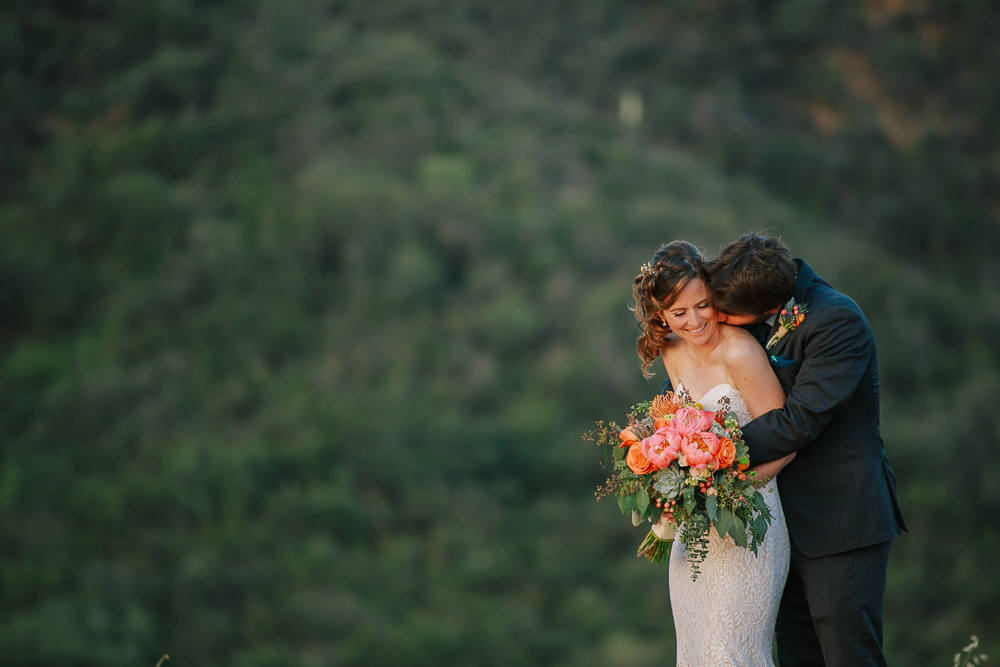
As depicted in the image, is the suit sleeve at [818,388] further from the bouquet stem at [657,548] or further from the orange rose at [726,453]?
the bouquet stem at [657,548]

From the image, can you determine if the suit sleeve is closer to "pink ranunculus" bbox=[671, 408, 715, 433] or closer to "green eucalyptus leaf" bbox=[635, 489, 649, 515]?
"pink ranunculus" bbox=[671, 408, 715, 433]

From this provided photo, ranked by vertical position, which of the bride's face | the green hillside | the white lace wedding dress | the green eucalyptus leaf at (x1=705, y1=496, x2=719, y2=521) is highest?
the green hillside

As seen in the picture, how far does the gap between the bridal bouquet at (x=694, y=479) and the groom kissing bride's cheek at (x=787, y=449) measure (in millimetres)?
85

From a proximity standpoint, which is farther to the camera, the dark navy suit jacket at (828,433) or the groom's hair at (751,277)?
the groom's hair at (751,277)

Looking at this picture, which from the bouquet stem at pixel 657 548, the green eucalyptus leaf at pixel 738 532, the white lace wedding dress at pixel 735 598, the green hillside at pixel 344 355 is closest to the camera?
the green eucalyptus leaf at pixel 738 532

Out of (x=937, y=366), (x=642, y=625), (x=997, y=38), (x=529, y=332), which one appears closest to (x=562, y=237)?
(x=529, y=332)

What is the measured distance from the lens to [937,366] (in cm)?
1942

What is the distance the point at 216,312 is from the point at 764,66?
910 inches

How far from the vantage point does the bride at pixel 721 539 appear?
9.02 feet

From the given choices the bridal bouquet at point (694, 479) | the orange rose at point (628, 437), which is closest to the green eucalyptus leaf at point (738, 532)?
the bridal bouquet at point (694, 479)

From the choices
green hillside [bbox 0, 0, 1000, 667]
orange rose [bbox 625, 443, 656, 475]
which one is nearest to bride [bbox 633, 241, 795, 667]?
orange rose [bbox 625, 443, 656, 475]

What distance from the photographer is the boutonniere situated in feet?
9.13

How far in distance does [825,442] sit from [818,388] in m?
0.28

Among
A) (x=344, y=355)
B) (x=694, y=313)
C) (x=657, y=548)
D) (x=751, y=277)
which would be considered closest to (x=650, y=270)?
(x=694, y=313)
